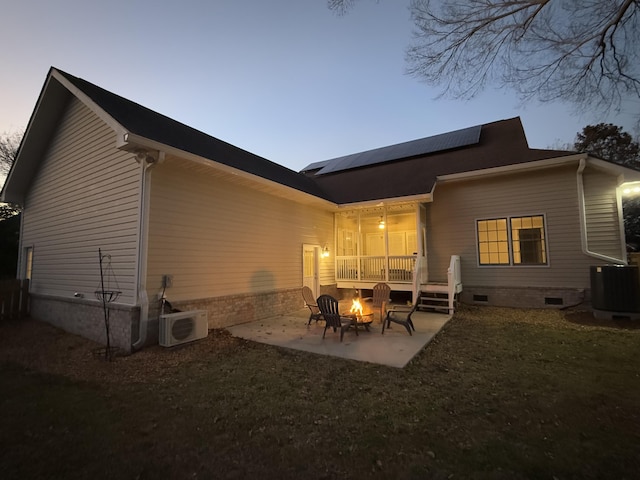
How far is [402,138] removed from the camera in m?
96.6

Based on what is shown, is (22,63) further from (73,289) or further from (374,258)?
(374,258)

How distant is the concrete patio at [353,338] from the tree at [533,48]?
18.9 ft

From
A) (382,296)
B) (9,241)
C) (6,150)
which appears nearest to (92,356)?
(382,296)

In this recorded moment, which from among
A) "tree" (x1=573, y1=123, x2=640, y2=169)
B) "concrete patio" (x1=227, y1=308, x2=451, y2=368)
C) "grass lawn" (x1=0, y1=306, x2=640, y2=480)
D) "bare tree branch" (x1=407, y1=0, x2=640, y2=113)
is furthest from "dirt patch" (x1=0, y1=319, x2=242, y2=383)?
"tree" (x1=573, y1=123, x2=640, y2=169)

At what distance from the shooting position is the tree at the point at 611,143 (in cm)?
1982

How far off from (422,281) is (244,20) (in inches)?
406

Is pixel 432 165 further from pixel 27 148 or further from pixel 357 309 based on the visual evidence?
pixel 27 148

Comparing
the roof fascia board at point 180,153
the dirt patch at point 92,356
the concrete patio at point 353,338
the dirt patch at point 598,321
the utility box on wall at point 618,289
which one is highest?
the roof fascia board at point 180,153

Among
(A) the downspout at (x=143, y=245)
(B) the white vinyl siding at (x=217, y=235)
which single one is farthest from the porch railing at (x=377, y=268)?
(A) the downspout at (x=143, y=245)

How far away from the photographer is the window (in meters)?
9.43

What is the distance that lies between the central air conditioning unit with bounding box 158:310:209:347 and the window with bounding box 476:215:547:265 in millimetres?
8939

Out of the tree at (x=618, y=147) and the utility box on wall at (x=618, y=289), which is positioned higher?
the tree at (x=618, y=147)

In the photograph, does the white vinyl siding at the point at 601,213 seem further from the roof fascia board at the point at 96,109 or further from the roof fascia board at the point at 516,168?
the roof fascia board at the point at 96,109

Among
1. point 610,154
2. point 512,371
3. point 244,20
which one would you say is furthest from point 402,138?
point 512,371
